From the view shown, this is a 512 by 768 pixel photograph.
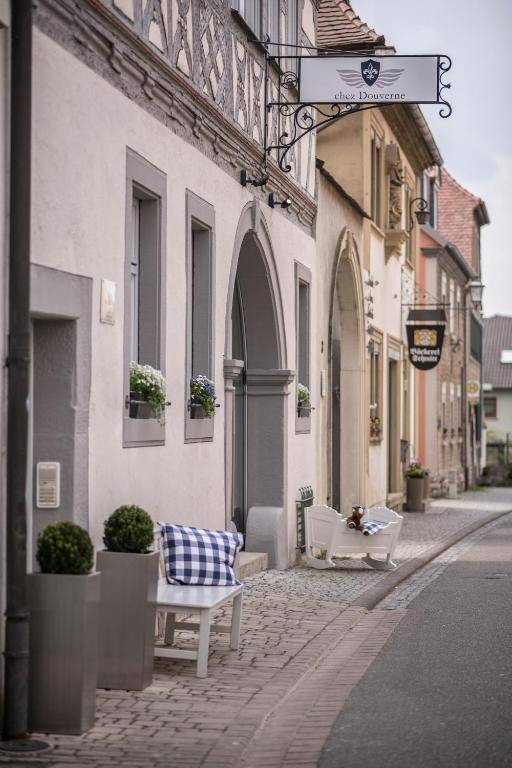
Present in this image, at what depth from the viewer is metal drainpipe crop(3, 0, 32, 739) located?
259 inches

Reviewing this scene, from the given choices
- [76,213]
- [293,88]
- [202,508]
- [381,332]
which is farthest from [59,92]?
[381,332]

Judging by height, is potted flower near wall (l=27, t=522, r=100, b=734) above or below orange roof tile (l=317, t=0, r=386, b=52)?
below

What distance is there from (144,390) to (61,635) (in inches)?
133

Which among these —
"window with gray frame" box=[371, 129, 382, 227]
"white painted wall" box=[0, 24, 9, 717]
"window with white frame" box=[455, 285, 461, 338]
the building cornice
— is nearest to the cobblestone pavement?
"white painted wall" box=[0, 24, 9, 717]

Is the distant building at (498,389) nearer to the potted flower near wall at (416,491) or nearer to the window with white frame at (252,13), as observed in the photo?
the potted flower near wall at (416,491)

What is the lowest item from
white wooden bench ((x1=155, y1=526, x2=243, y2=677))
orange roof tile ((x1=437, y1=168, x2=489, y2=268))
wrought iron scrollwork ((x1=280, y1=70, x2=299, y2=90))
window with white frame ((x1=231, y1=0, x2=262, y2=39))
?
white wooden bench ((x1=155, y1=526, x2=243, y2=677))

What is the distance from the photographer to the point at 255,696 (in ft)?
26.3

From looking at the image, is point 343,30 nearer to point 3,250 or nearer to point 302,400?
point 302,400

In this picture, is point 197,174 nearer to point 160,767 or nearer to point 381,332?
point 160,767

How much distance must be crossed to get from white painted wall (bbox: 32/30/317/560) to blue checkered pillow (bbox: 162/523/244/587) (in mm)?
507

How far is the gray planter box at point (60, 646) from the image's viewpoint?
22.1ft

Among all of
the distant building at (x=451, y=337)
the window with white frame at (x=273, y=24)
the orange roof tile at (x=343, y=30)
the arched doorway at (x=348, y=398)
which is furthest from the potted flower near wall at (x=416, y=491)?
the window with white frame at (x=273, y=24)

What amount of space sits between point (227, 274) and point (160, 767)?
23.6 feet

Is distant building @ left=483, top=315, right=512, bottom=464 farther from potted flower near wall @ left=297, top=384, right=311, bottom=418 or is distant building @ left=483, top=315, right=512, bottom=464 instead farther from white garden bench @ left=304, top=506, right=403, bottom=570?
white garden bench @ left=304, top=506, right=403, bottom=570
